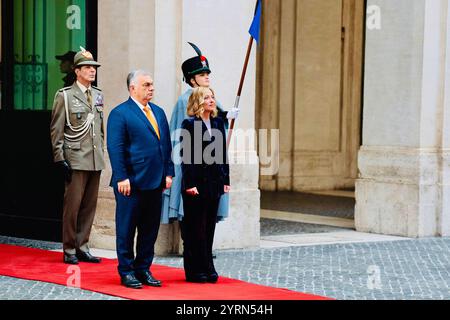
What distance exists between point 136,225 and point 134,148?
25.6 inches

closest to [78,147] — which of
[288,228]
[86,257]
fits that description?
[86,257]

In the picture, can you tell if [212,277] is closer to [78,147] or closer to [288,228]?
[78,147]

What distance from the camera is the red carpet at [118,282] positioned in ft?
26.1

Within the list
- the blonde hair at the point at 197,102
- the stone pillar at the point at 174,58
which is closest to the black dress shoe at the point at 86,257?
the stone pillar at the point at 174,58

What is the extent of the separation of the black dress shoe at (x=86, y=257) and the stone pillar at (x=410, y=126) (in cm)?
429

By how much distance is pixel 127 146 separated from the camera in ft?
27.2

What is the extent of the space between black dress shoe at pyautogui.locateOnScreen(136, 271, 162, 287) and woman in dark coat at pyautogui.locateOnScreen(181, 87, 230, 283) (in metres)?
0.41

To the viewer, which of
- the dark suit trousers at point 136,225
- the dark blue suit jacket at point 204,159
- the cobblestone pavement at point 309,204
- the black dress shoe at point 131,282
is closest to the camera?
the black dress shoe at point 131,282

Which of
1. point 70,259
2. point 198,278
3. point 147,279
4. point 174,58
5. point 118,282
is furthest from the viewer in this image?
point 174,58

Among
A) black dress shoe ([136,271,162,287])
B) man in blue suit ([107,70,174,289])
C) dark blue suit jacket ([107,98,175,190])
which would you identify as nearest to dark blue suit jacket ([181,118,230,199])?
man in blue suit ([107,70,174,289])

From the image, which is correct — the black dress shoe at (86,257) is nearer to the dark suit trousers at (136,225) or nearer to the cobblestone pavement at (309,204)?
the dark suit trousers at (136,225)

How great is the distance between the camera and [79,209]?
10031 mm

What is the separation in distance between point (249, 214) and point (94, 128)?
2013 mm

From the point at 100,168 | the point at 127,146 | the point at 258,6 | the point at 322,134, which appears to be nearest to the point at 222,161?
the point at 127,146
